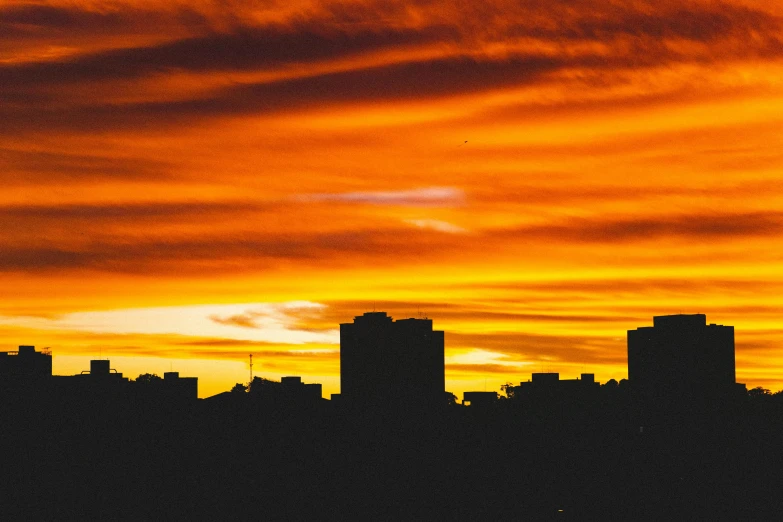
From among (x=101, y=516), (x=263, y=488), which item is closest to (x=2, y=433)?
(x=101, y=516)

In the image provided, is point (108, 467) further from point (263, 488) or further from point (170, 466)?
point (263, 488)

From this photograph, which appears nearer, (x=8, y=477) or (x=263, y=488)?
(x=8, y=477)

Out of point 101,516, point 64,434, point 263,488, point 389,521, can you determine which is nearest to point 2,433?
point 64,434

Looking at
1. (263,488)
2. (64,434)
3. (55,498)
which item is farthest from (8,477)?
(263,488)

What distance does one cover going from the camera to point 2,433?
189m

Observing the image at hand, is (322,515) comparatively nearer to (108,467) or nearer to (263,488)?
(263,488)

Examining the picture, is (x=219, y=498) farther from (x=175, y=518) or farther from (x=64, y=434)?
(x=64, y=434)

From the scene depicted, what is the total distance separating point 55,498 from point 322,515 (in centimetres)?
3849

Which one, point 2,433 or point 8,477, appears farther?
point 2,433

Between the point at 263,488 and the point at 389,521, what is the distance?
18.0 m

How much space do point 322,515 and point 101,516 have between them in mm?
33425

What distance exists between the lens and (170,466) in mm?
197000

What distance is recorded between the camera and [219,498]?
192000mm

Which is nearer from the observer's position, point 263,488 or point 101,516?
point 101,516
